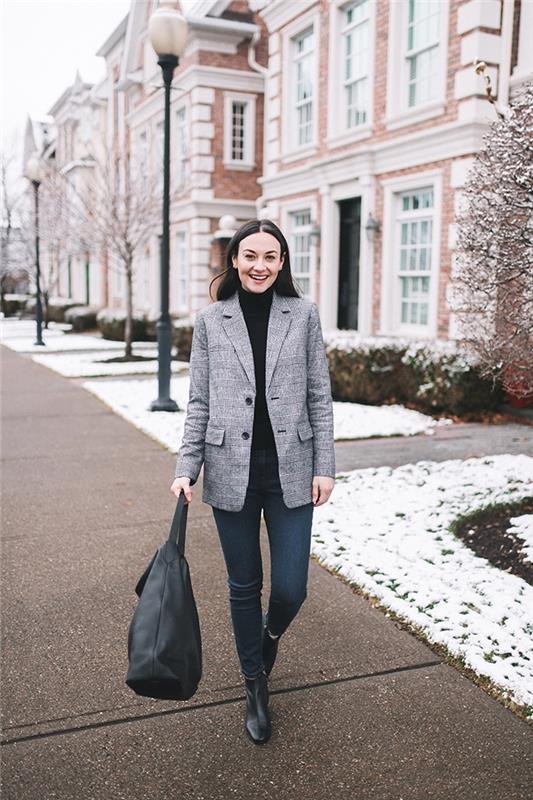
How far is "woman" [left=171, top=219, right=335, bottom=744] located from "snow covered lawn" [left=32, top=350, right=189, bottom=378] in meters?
12.1

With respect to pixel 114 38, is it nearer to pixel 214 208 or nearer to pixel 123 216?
pixel 214 208

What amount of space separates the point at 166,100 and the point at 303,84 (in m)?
6.33

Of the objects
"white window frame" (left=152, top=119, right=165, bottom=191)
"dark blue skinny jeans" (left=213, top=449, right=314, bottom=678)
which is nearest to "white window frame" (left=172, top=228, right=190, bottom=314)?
"white window frame" (left=152, top=119, right=165, bottom=191)

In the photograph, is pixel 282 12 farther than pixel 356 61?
Yes

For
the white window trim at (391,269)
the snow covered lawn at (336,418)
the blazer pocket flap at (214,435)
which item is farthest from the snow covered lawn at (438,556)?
the white window trim at (391,269)

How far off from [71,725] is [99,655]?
611 mm

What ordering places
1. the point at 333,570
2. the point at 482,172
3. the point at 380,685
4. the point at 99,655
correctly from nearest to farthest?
the point at 380,685
the point at 99,655
the point at 333,570
the point at 482,172

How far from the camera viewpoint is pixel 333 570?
16.1ft

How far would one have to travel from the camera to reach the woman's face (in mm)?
3070

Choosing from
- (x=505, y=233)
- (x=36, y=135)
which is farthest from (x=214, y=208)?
(x=36, y=135)

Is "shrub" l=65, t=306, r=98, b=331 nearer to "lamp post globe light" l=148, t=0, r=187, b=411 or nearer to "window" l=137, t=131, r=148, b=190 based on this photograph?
"window" l=137, t=131, r=148, b=190

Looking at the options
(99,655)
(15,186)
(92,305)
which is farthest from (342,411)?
(15,186)

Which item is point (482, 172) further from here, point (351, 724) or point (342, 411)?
point (342, 411)

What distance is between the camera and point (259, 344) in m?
3.14
